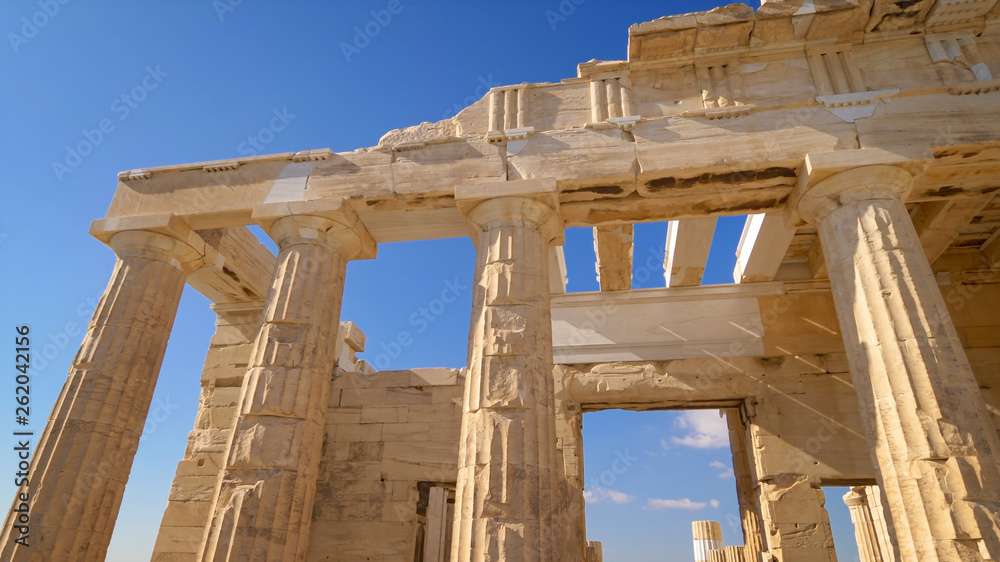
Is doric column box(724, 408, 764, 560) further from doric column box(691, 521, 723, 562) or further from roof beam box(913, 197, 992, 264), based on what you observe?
doric column box(691, 521, 723, 562)

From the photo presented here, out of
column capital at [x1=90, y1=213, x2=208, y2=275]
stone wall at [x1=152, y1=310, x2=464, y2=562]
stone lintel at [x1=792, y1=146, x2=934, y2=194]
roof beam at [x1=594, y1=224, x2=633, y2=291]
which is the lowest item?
stone wall at [x1=152, y1=310, x2=464, y2=562]

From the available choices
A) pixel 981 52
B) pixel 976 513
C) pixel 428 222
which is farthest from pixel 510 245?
pixel 981 52

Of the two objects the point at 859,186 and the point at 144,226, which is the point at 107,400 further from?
the point at 859,186

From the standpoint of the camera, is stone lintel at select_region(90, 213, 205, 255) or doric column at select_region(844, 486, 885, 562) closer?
stone lintel at select_region(90, 213, 205, 255)

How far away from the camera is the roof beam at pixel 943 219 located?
9.26 m

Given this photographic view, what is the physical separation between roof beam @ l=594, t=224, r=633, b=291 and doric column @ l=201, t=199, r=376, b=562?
178 inches

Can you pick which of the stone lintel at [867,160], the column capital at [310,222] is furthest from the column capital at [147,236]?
the stone lintel at [867,160]

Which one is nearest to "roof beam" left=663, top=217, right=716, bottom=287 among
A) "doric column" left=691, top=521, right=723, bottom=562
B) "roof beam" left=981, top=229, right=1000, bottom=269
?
"roof beam" left=981, top=229, right=1000, bottom=269

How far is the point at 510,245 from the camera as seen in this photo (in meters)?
7.68

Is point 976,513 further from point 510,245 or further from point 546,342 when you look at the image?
point 510,245

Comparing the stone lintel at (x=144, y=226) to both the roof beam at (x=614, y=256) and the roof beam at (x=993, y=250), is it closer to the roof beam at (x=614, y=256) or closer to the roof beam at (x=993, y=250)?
the roof beam at (x=614, y=256)

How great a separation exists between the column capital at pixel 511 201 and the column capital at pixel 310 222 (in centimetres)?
174

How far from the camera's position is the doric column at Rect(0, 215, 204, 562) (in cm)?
739

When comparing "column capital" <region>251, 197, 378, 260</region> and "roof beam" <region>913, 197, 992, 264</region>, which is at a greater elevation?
"roof beam" <region>913, 197, 992, 264</region>
